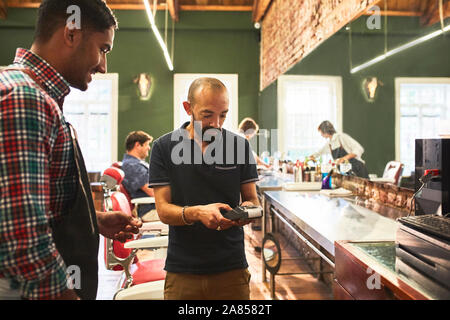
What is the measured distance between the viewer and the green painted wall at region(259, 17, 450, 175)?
2287mm

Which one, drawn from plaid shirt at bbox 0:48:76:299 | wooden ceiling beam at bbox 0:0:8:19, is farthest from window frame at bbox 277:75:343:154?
wooden ceiling beam at bbox 0:0:8:19

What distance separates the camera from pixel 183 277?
1383mm

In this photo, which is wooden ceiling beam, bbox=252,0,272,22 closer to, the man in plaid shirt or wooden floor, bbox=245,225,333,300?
wooden floor, bbox=245,225,333,300

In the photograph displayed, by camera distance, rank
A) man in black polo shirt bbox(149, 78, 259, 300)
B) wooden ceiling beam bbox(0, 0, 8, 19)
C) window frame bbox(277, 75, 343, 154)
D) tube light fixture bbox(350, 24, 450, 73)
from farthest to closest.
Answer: wooden ceiling beam bbox(0, 0, 8, 19) < window frame bbox(277, 75, 343, 154) < tube light fixture bbox(350, 24, 450, 73) < man in black polo shirt bbox(149, 78, 259, 300)

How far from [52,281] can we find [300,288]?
10.0 ft

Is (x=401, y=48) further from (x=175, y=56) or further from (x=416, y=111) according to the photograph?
(x=175, y=56)

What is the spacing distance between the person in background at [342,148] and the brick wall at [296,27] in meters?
0.98

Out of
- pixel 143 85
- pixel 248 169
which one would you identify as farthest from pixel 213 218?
pixel 143 85

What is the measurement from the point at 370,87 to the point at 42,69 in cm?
283

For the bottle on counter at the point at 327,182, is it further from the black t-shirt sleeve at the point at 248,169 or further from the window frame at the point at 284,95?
the black t-shirt sleeve at the point at 248,169

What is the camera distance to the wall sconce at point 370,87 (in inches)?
115

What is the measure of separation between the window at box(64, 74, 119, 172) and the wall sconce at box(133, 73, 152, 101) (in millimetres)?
598

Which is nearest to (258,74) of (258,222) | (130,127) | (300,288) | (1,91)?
(130,127)

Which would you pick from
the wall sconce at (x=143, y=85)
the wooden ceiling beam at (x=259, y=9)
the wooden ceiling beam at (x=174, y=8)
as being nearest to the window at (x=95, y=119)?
the wall sconce at (x=143, y=85)
